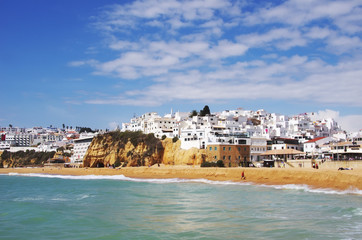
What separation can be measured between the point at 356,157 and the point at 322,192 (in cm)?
2048

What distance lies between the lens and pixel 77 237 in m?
12.8

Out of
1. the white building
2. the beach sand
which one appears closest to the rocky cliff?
the beach sand

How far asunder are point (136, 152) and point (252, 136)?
21.2 metres

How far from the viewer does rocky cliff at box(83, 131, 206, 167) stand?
192 feet

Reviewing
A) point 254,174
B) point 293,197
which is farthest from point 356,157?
point 293,197

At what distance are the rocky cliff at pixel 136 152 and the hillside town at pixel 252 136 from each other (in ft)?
6.28

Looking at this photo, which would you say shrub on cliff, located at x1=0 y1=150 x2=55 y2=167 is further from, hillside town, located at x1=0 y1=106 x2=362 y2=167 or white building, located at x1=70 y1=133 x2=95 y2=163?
white building, located at x1=70 y1=133 x2=95 y2=163

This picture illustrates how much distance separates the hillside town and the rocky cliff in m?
1.91

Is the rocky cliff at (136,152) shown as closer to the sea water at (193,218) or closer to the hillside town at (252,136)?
the hillside town at (252,136)

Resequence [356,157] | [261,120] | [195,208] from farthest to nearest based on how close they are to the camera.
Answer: [261,120] → [356,157] → [195,208]

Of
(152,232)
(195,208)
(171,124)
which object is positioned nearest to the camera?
(152,232)

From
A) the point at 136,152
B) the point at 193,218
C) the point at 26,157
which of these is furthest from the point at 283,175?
the point at 26,157

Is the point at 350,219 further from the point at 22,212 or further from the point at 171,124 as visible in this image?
the point at 171,124

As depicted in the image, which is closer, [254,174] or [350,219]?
[350,219]
